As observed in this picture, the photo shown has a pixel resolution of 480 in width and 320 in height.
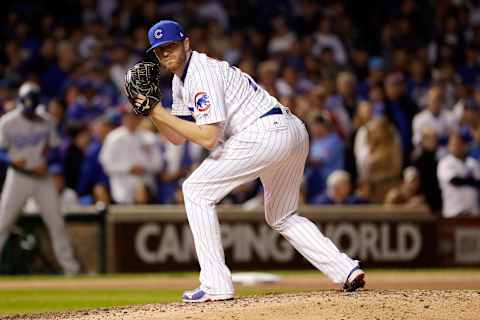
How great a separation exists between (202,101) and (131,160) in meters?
7.47

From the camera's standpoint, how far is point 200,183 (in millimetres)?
7363

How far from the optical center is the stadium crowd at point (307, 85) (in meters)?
15.0

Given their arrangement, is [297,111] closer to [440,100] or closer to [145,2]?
[440,100]

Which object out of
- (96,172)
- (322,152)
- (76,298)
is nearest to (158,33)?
(76,298)

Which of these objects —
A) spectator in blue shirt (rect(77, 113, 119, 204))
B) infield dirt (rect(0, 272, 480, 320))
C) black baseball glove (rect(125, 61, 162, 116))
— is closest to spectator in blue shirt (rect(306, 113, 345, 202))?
spectator in blue shirt (rect(77, 113, 119, 204))

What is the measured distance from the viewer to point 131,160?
14570mm

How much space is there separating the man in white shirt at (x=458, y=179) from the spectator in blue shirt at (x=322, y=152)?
1.38 meters

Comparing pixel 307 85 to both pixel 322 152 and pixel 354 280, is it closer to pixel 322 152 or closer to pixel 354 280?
pixel 322 152

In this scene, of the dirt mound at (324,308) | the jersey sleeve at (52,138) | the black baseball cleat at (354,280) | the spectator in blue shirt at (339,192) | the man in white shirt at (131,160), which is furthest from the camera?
the spectator in blue shirt at (339,192)

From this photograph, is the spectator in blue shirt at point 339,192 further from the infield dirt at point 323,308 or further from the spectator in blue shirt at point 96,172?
the infield dirt at point 323,308

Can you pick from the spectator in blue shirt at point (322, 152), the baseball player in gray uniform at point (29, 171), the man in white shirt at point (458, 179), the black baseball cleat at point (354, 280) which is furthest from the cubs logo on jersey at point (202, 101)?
the man in white shirt at point (458, 179)

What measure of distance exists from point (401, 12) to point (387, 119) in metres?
3.58

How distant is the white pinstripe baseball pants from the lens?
7.31 m

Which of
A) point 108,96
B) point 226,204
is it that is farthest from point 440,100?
point 108,96
